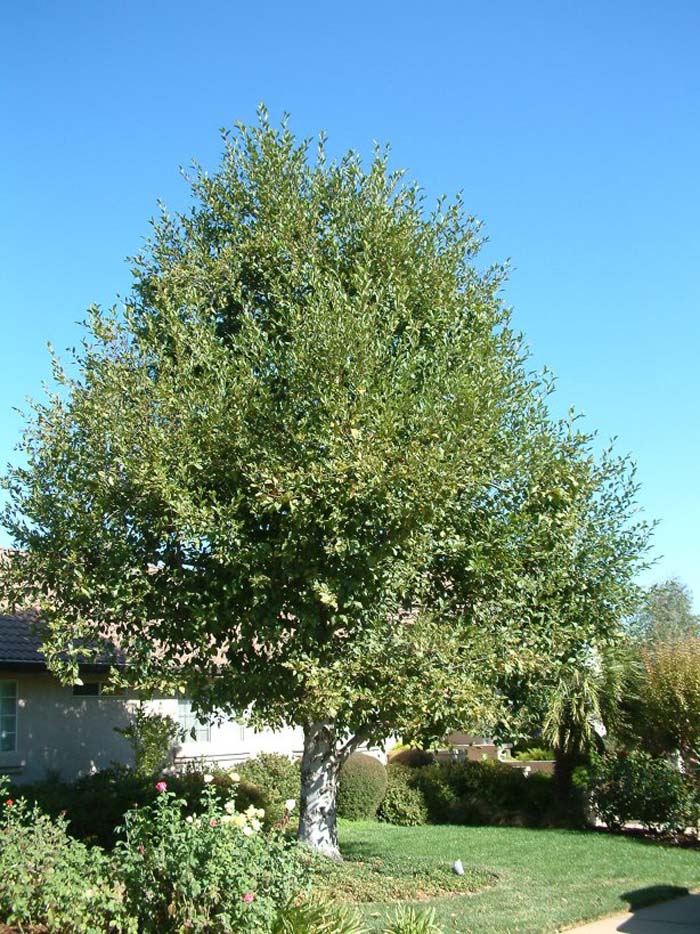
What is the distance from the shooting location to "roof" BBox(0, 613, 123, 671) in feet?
54.5

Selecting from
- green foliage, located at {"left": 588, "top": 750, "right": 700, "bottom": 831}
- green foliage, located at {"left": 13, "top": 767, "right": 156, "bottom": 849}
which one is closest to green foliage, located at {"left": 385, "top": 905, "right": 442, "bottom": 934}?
green foliage, located at {"left": 13, "top": 767, "right": 156, "bottom": 849}

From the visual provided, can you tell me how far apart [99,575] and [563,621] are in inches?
A: 249

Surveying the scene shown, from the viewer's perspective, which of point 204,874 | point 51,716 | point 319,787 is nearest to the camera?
point 204,874

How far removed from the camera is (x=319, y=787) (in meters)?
13.4

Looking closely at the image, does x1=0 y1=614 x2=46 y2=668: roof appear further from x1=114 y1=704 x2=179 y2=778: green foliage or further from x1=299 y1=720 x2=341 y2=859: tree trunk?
x1=299 y1=720 x2=341 y2=859: tree trunk

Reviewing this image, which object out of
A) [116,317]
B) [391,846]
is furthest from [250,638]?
[391,846]

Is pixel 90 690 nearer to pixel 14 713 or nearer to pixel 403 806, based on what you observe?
pixel 14 713

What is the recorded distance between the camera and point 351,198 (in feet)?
42.9

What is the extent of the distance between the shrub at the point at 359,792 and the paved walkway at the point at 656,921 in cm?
945

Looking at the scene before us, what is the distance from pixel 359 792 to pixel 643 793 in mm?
6095

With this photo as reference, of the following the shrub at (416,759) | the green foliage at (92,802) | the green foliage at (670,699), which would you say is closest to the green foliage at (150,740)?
the green foliage at (92,802)

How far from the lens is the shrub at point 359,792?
821 inches

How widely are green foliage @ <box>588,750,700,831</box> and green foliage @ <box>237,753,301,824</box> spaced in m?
6.48

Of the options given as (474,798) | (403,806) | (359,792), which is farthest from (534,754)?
(359,792)
